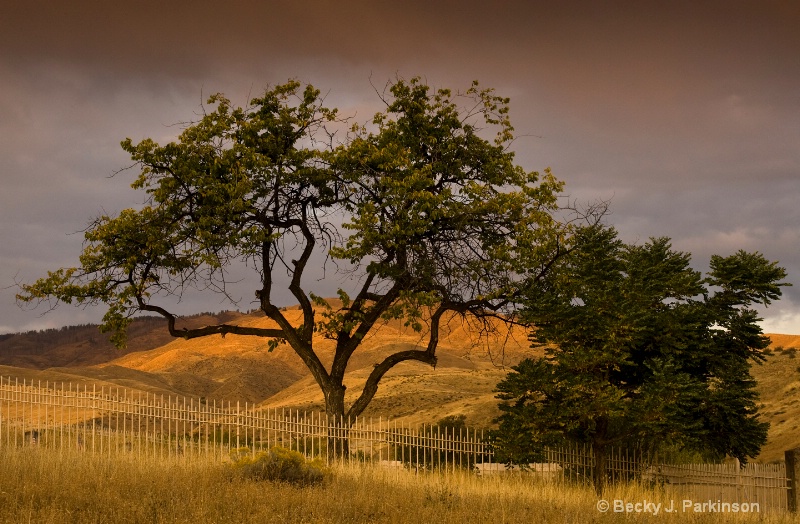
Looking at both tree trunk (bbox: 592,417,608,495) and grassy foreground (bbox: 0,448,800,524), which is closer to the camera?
grassy foreground (bbox: 0,448,800,524)

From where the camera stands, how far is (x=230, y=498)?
12680 millimetres

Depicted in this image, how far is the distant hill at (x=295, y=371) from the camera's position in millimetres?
51938

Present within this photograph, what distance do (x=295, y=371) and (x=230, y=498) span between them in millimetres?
93547

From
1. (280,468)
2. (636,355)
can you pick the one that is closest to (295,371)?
(636,355)

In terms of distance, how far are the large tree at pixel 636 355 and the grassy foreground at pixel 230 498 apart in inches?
134

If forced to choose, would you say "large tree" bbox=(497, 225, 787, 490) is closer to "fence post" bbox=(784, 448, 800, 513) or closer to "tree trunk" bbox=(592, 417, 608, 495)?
"tree trunk" bbox=(592, 417, 608, 495)

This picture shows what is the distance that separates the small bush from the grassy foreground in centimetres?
31

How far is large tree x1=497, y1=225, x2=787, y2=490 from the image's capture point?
69.4 ft

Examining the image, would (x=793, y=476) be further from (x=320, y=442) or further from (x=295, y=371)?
(x=295, y=371)

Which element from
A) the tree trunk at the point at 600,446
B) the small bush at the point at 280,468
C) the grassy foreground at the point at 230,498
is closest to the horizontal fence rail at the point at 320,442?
the tree trunk at the point at 600,446

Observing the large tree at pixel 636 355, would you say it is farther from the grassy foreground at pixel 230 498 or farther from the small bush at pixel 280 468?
the small bush at pixel 280 468

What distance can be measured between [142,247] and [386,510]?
44.1ft

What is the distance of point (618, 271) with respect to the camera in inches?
1011

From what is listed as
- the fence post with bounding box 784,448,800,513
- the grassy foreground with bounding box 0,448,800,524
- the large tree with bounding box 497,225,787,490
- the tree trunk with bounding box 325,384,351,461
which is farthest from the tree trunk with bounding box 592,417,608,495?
the tree trunk with bounding box 325,384,351,461
